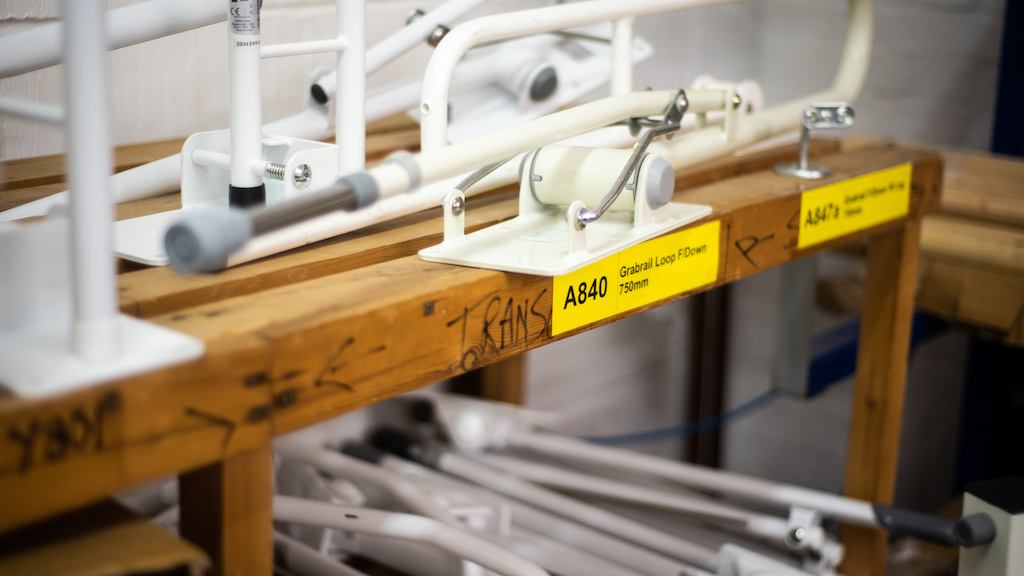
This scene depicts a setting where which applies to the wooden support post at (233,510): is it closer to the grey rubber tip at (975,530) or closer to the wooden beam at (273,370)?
the wooden beam at (273,370)

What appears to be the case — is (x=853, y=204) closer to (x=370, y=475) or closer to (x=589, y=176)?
(x=589, y=176)

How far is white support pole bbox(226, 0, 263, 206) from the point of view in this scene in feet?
2.41

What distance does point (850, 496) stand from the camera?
4.30 ft

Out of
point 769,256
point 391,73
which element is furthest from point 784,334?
point 391,73

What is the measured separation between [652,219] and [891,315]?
52 cm

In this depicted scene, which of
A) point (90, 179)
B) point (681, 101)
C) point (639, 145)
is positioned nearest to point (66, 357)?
point (90, 179)

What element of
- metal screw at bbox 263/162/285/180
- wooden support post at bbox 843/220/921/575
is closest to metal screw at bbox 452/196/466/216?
metal screw at bbox 263/162/285/180

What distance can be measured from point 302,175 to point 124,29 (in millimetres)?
164

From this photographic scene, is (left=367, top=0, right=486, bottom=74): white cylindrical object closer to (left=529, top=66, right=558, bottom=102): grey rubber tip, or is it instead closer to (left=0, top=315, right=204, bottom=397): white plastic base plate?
(left=529, top=66, right=558, bottom=102): grey rubber tip

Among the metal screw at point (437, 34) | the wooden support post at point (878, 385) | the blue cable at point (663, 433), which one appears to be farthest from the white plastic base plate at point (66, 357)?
the blue cable at point (663, 433)

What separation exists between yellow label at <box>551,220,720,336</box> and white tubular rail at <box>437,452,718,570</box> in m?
0.39

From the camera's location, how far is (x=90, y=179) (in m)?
0.54

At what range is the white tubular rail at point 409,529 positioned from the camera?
0.91 meters

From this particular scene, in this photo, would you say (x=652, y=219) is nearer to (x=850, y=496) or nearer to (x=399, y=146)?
(x=399, y=146)
